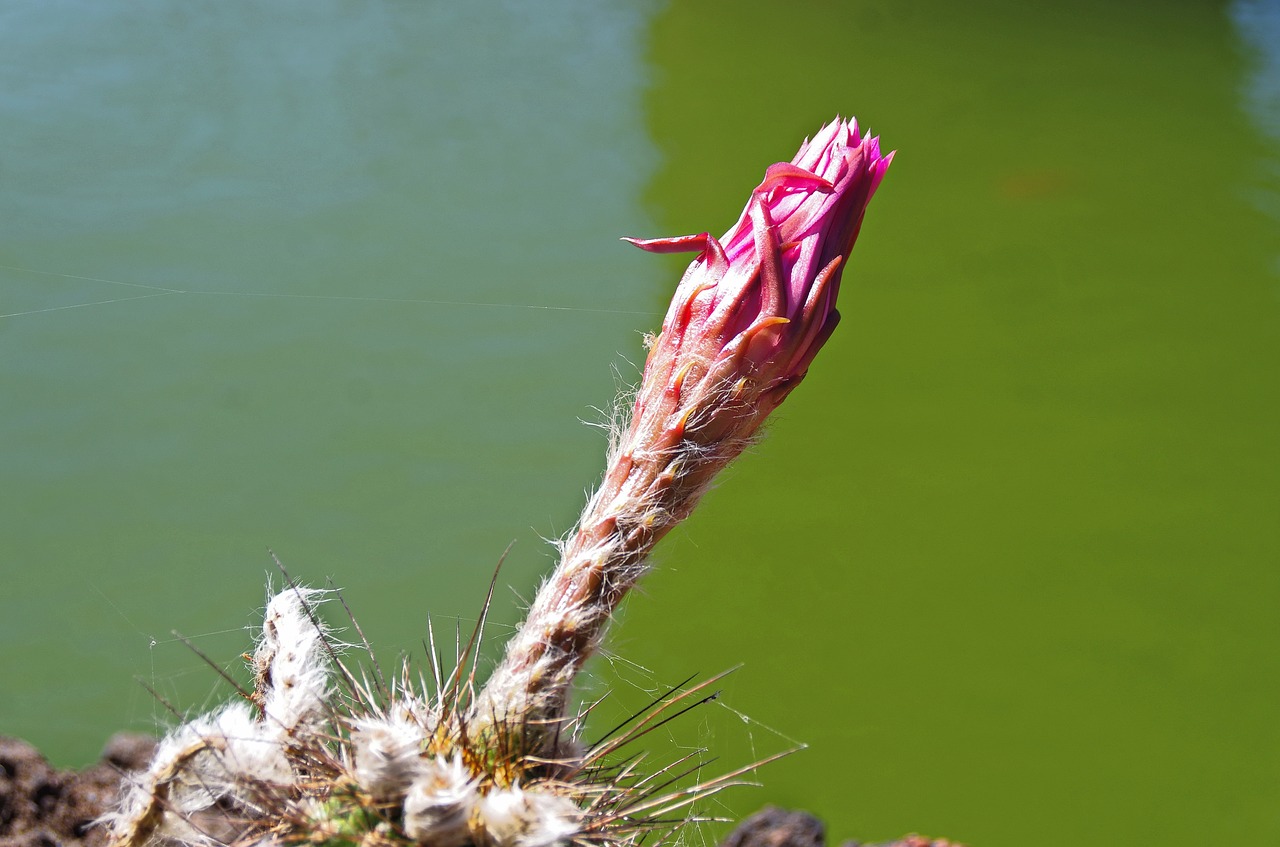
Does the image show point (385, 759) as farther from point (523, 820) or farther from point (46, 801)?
point (46, 801)

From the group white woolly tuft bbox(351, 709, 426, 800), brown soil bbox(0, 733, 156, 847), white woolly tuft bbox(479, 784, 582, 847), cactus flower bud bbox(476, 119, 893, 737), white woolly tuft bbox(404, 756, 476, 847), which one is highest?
cactus flower bud bbox(476, 119, 893, 737)

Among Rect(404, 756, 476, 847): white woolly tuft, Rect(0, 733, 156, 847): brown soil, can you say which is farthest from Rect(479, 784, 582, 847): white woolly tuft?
Rect(0, 733, 156, 847): brown soil

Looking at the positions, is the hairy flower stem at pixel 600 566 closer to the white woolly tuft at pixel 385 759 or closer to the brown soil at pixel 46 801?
the white woolly tuft at pixel 385 759

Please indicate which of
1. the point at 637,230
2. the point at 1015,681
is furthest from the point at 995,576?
the point at 637,230

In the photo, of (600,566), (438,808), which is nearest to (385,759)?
(438,808)

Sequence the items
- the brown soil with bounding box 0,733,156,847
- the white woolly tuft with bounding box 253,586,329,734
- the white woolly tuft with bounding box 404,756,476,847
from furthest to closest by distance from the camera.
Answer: the brown soil with bounding box 0,733,156,847 → the white woolly tuft with bounding box 253,586,329,734 → the white woolly tuft with bounding box 404,756,476,847

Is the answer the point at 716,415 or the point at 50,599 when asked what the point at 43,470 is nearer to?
the point at 50,599

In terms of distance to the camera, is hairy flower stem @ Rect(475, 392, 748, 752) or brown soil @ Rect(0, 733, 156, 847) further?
brown soil @ Rect(0, 733, 156, 847)

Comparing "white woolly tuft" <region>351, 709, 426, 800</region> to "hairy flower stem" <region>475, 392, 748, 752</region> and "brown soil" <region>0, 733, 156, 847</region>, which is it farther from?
"brown soil" <region>0, 733, 156, 847</region>
